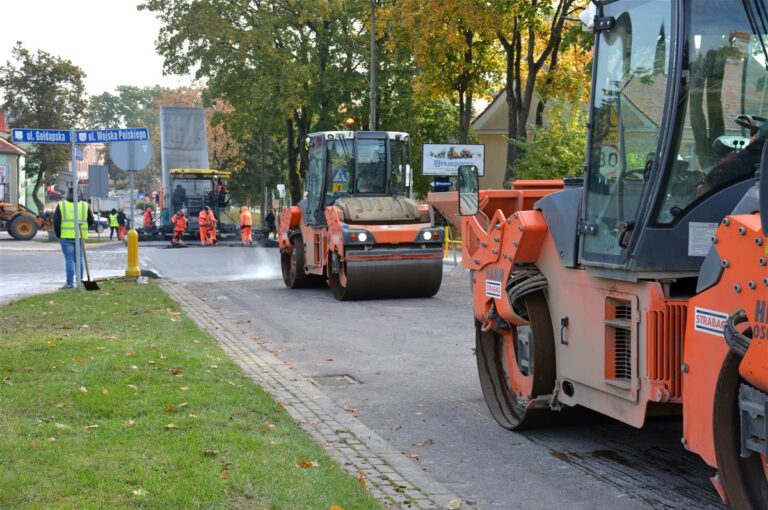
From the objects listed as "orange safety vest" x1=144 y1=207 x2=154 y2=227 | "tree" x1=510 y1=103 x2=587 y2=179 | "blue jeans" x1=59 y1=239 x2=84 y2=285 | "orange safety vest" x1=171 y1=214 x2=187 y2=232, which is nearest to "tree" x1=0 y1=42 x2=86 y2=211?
"orange safety vest" x1=144 y1=207 x2=154 y2=227

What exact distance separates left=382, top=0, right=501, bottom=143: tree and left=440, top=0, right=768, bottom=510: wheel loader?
73.6 feet

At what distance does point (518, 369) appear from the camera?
24.6 ft

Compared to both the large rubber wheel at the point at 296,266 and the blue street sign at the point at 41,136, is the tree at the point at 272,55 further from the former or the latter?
the blue street sign at the point at 41,136

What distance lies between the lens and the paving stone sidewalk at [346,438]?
598cm

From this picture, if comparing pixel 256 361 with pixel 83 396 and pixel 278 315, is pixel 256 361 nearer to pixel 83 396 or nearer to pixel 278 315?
pixel 83 396

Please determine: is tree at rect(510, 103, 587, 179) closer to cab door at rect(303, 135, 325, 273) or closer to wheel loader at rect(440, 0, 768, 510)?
cab door at rect(303, 135, 325, 273)

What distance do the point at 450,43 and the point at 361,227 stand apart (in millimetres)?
14217

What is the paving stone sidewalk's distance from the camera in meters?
5.98

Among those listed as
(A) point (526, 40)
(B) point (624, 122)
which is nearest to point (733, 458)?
(B) point (624, 122)

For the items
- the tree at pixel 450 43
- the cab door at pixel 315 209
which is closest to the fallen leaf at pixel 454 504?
the cab door at pixel 315 209

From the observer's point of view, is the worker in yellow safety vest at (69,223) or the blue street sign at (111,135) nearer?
the blue street sign at (111,135)

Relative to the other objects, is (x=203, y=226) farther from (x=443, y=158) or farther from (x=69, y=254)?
(x=69, y=254)

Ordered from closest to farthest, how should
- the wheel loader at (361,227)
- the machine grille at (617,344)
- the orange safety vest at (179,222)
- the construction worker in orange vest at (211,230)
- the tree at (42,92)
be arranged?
the machine grille at (617,344), the wheel loader at (361,227), the orange safety vest at (179,222), the construction worker in orange vest at (211,230), the tree at (42,92)

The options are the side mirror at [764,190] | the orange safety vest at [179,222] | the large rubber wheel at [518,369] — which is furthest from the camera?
the orange safety vest at [179,222]
